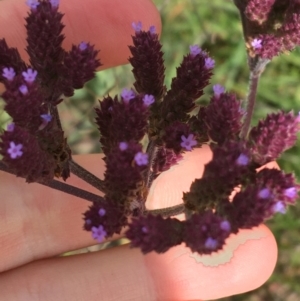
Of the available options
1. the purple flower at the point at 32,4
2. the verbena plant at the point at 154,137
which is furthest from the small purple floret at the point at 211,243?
the purple flower at the point at 32,4

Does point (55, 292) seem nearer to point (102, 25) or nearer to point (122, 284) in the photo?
point (122, 284)

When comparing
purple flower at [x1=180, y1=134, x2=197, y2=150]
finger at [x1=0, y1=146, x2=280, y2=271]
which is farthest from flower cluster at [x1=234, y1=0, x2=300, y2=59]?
finger at [x1=0, y1=146, x2=280, y2=271]

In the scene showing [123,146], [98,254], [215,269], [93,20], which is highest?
[93,20]

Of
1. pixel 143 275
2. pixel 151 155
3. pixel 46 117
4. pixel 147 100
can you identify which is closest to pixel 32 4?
pixel 46 117

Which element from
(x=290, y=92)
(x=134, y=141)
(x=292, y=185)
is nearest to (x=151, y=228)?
(x=134, y=141)

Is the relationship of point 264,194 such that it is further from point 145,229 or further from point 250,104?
point 250,104

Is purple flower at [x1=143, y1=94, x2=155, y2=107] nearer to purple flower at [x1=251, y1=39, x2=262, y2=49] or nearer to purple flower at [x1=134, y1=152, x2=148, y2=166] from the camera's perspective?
purple flower at [x1=134, y1=152, x2=148, y2=166]
